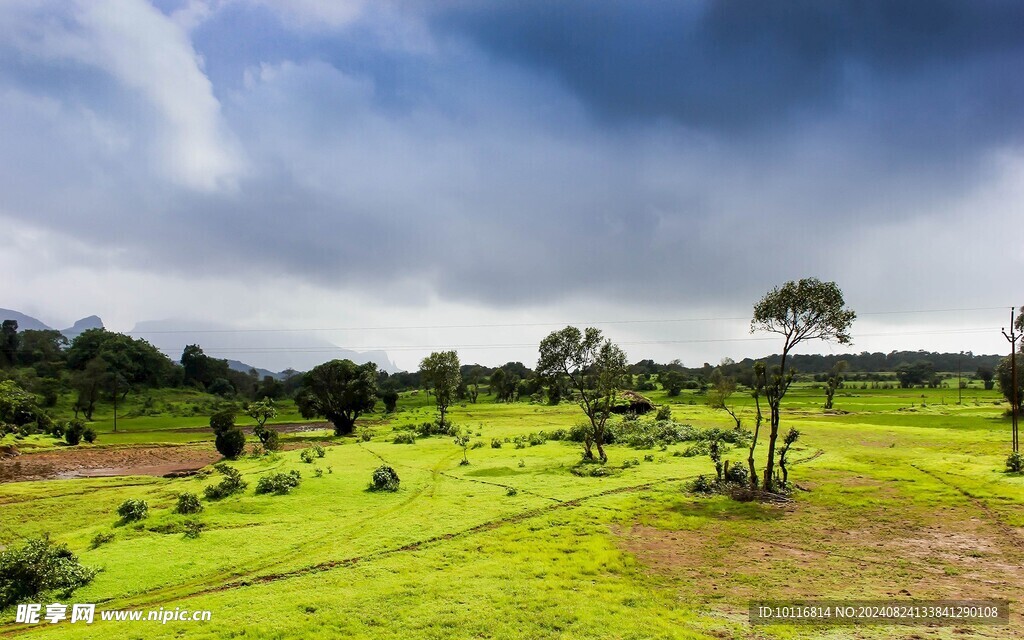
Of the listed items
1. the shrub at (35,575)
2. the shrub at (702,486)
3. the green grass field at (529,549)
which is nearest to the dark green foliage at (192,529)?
the green grass field at (529,549)

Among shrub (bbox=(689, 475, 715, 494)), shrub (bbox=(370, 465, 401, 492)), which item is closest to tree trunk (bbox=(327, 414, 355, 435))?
shrub (bbox=(370, 465, 401, 492))

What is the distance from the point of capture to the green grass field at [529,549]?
40.0ft

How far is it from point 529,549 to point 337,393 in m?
48.5

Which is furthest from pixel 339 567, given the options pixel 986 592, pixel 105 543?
pixel 986 592

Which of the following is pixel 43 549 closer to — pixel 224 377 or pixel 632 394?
pixel 632 394

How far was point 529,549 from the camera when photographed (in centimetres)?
1723

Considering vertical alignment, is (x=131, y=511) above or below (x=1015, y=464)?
below

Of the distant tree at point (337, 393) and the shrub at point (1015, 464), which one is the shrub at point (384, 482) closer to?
the shrub at point (1015, 464)

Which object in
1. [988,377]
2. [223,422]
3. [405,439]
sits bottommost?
[405,439]

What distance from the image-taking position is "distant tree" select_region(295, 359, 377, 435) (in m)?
60.4

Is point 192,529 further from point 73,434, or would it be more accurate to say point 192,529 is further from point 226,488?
point 73,434

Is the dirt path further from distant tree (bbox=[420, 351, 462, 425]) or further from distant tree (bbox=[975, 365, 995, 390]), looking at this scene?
distant tree (bbox=[975, 365, 995, 390])

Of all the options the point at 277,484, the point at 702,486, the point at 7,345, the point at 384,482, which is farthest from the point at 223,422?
the point at 7,345

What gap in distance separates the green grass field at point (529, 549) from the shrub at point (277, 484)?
73 centimetres
